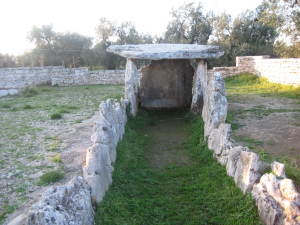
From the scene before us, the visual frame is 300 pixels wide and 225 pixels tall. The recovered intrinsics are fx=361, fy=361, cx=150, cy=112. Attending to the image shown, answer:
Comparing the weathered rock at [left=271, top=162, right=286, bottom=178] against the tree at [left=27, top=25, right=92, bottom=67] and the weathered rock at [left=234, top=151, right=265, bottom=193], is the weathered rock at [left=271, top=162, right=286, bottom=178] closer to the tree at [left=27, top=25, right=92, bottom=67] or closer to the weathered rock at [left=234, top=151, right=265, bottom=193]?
the weathered rock at [left=234, top=151, right=265, bottom=193]

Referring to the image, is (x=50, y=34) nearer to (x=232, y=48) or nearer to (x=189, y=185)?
(x=232, y=48)

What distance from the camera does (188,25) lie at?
26625 mm

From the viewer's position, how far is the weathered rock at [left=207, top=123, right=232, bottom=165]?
563 centimetres

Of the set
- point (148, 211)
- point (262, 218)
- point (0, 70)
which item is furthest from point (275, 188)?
point (0, 70)

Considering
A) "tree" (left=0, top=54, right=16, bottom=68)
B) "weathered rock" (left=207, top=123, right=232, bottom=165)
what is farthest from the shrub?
"weathered rock" (left=207, top=123, right=232, bottom=165)

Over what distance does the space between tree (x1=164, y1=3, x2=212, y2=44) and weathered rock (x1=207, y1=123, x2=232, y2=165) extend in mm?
20280

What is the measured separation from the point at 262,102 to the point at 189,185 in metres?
6.74

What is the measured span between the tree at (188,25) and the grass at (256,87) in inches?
357

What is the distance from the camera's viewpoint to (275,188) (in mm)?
3863

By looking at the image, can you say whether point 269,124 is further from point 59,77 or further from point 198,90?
point 59,77

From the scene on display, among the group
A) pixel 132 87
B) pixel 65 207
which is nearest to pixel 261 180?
pixel 65 207

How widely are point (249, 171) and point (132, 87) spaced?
20.7ft

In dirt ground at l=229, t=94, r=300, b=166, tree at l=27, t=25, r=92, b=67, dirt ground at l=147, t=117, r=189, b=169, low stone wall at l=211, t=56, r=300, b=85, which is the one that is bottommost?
dirt ground at l=147, t=117, r=189, b=169

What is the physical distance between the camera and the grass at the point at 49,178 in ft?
17.4
